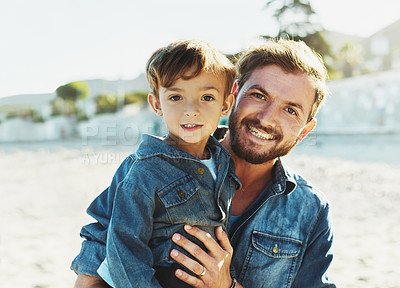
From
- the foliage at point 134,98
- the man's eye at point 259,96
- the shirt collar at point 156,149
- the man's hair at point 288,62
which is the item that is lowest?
the foliage at point 134,98

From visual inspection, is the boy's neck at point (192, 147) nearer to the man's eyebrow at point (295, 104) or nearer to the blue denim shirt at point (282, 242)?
the blue denim shirt at point (282, 242)

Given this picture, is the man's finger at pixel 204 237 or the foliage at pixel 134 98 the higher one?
the man's finger at pixel 204 237

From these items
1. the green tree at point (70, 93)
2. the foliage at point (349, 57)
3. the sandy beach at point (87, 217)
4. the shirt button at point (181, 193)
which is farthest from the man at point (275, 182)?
the foliage at point (349, 57)

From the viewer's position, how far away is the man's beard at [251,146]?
7.97ft

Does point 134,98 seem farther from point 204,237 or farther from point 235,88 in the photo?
point 204,237

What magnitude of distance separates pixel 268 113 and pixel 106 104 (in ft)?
A: 96.1

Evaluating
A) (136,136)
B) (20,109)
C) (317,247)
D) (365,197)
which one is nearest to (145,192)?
(317,247)

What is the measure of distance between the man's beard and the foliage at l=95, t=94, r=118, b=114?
28.7 meters

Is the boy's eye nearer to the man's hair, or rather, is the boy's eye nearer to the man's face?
the man's face

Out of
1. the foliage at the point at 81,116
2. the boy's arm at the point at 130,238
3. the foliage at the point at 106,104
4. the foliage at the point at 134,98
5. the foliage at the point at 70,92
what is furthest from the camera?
the foliage at the point at 134,98

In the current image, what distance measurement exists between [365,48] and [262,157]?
260 ft

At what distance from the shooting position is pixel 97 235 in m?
1.94

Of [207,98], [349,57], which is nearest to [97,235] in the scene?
[207,98]

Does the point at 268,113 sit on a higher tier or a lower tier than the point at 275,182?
higher
